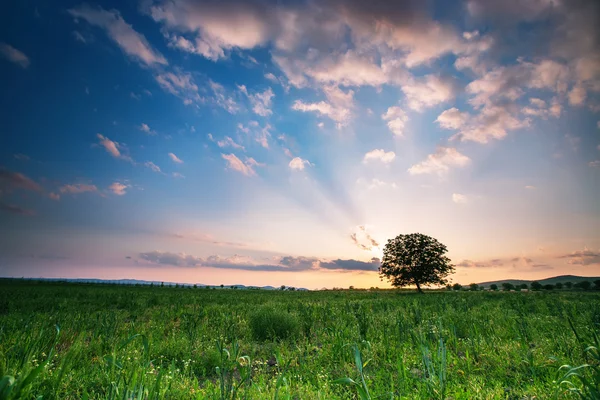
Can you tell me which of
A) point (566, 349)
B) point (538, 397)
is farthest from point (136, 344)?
point (566, 349)

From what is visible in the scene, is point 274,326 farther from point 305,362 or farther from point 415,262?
point 415,262

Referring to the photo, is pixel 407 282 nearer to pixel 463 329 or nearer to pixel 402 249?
pixel 402 249

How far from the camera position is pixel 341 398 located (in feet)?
12.9

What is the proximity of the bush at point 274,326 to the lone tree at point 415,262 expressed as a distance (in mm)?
41281

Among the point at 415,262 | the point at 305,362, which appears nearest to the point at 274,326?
the point at 305,362

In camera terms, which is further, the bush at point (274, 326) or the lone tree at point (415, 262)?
the lone tree at point (415, 262)

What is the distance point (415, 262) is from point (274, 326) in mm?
42893

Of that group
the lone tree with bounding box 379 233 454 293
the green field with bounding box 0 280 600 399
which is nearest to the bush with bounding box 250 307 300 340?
the green field with bounding box 0 280 600 399

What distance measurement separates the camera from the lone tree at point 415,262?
148 ft

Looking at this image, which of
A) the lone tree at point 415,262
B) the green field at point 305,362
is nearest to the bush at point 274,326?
the green field at point 305,362

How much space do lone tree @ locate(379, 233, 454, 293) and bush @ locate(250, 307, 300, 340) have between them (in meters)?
41.3

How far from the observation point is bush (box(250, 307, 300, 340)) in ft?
26.3

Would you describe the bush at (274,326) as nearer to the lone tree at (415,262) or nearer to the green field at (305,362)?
the green field at (305,362)

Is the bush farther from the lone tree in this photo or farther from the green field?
the lone tree
